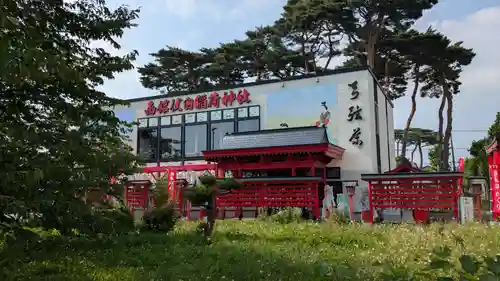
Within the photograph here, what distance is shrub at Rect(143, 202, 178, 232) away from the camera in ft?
33.2

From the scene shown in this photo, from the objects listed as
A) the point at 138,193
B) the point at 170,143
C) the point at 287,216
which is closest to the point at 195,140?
the point at 170,143

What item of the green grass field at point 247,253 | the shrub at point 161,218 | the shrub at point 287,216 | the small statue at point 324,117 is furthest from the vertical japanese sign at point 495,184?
the shrub at point 161,218

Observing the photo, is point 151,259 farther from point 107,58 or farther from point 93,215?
point 107,58

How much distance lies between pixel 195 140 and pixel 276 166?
5.96 metres

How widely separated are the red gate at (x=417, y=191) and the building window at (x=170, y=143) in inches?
448

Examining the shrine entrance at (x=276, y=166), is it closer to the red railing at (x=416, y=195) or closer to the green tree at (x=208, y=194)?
the red railing at (x=416, y=195)

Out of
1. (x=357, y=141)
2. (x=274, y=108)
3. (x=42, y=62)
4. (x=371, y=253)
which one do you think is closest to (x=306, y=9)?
(x=274, y=108)

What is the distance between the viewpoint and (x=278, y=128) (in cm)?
1772

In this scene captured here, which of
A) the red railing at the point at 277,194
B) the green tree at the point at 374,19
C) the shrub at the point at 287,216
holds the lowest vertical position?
the shrub at the point at 287,216

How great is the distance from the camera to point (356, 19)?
80.9 ft

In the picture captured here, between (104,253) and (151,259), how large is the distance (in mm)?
1143

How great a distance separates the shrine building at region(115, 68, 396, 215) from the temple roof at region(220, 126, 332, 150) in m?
0.04

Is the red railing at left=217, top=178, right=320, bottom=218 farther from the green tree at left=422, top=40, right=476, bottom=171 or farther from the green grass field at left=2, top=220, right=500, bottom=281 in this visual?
the green tree at left=422, top=40, right=476, bottom=171

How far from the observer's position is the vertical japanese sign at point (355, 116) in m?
16.4
